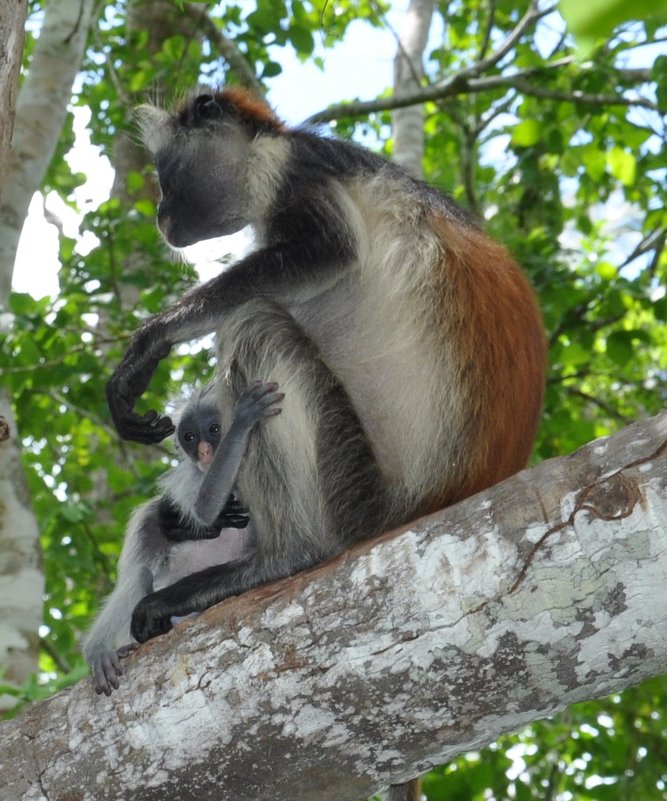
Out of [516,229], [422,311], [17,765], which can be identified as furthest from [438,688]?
[516,229]

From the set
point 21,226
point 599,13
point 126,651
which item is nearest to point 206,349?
point 21,226

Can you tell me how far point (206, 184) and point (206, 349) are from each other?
1.87 m

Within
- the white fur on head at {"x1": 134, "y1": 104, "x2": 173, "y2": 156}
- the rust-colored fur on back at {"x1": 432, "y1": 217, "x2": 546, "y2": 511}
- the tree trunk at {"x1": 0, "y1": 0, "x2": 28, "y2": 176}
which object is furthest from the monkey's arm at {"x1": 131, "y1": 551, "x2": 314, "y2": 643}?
the white fur on head at {"x1": 134, "y1": 104, "x2": 173, "y2": 156}

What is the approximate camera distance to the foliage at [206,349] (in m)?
6.93

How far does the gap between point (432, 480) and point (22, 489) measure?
2556mm

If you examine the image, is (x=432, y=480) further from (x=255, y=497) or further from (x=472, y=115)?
(x=472, y=115)

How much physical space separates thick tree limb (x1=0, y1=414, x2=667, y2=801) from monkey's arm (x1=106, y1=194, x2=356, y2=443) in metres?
1.39

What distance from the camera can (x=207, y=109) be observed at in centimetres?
474

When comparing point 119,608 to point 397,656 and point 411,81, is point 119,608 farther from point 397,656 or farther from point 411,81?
point 411,81

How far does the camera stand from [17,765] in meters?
2.91

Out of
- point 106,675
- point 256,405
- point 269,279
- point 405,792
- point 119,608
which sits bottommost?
point 405,792

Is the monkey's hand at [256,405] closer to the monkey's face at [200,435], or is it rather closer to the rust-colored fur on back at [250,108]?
the monkey's face at [200,435]

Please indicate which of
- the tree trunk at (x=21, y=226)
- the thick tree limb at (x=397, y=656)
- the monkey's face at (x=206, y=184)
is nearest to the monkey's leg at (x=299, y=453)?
the thick tree limb at (x=397, y=656)

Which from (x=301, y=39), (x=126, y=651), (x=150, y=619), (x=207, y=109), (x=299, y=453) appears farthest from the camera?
(x=301, y=39)
